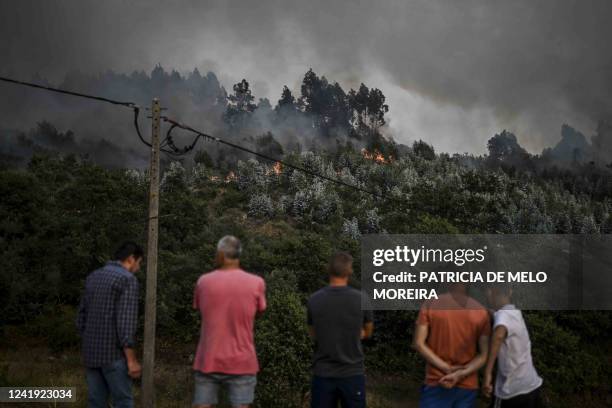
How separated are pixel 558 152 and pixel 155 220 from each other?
7289 inches

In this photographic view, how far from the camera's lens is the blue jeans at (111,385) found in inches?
204

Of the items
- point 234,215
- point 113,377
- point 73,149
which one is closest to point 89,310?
point 113,377

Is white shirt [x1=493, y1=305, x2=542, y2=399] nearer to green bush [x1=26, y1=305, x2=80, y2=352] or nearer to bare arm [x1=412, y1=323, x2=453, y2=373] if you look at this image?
bare arm [x1=412, y1=323, x2=453, y2=373]

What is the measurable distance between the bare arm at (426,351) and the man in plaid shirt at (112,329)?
284cm

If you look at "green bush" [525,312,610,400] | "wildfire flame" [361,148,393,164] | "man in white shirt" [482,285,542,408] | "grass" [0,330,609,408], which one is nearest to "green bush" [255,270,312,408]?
"grass" [0,330,609,408]

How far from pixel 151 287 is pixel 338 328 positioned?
5.56 m

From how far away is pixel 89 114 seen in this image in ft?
495

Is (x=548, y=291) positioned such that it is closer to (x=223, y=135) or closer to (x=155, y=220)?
(x=155, y=220)

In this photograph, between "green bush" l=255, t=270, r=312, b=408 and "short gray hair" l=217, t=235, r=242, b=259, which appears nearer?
"short gray hair" l=217, t=235, r=242, b=259

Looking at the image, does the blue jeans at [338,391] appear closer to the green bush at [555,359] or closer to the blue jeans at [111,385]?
the blue jeans at [111,385]

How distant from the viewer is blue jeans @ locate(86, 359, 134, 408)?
204 inches

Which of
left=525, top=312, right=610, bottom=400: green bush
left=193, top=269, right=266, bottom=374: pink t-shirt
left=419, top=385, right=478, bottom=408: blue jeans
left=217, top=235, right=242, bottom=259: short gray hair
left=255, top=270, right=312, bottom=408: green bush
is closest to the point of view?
left=193, top=269, right=266, bottom=374: pink t-shirt

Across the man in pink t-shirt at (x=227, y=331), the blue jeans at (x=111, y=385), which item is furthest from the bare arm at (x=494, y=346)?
the blue jeans at (x=111, y=385)

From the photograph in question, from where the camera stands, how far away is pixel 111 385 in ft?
17.0
